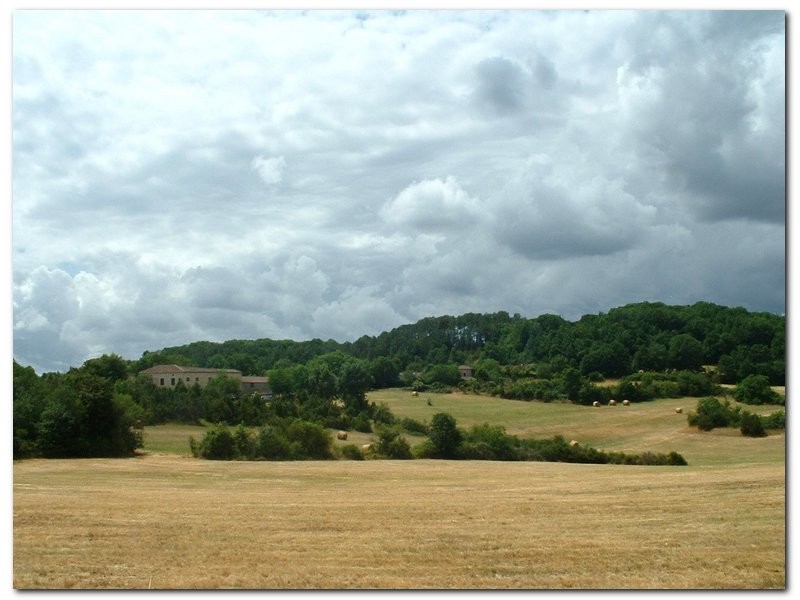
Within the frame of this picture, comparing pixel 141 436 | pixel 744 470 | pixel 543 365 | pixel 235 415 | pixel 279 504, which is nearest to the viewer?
pixel 279 504

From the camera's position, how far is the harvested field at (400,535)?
8.91 m

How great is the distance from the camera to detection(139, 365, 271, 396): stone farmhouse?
19.5 meters

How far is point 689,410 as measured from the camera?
22047 millimetres

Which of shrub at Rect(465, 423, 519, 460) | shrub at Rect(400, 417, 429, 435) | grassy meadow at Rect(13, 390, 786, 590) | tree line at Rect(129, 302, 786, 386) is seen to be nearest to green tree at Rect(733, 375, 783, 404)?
tree line at Rect(129, 302, 786, 386)

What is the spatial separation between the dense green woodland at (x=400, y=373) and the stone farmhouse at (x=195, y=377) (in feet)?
1.19

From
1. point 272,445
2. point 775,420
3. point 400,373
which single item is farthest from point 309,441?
point 775,420

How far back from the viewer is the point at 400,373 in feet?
85.8

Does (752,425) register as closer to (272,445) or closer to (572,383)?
(572,383)

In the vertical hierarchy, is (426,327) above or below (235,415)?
above

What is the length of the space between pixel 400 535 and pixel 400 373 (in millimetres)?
15836

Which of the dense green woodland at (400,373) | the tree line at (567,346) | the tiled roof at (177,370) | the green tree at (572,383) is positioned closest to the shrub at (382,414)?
the dense green woodland at (400,373)
